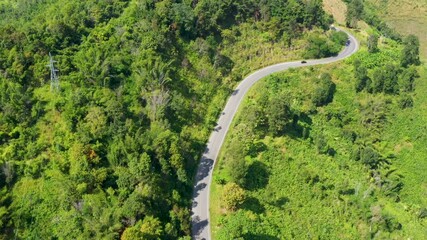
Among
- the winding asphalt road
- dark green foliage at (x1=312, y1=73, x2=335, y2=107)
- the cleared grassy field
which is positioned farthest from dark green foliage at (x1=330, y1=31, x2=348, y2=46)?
the cleared grassy field

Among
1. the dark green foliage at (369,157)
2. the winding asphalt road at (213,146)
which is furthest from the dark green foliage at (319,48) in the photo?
the dark green foliage at (369,157)

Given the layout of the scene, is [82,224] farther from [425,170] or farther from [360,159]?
[425,170]

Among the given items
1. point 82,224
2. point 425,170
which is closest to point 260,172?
point 82,224

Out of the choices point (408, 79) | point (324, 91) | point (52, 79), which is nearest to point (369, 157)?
point (324, 91)

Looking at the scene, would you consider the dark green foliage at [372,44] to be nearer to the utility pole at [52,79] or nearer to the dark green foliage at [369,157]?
the dark green foliage at [369,157]

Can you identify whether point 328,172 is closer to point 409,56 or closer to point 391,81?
point 391,81

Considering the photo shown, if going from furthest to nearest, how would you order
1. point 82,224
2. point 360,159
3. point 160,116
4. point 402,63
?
1. point 402,63
2. point 360,159
3. point 160,116
4. point 82,224
